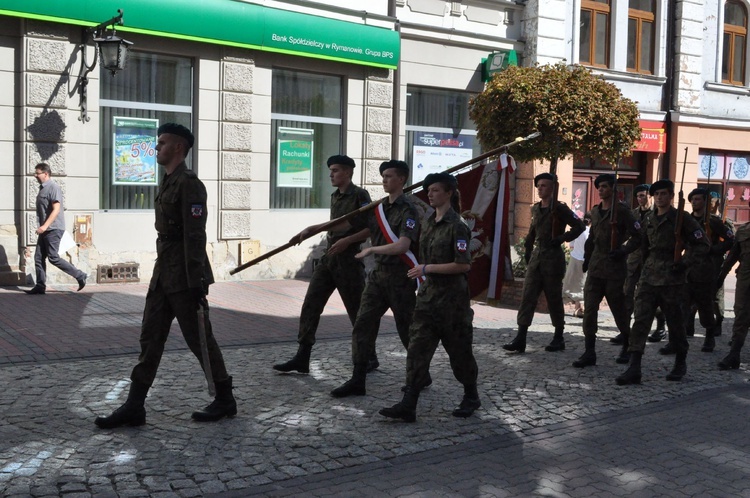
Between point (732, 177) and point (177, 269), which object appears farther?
point (732, 177)

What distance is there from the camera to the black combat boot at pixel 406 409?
21.2ft

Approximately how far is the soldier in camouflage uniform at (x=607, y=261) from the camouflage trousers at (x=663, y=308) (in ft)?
1.41

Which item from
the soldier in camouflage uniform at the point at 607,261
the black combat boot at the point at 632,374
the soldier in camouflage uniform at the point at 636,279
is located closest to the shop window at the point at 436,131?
the soldier in camouflage uniform at the point at 636,279

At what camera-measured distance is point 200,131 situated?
14.2 metres

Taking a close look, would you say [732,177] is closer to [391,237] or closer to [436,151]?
[436,151]

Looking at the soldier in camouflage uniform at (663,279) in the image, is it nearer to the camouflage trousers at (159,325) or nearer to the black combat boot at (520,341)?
the black combat boot at (520,341)

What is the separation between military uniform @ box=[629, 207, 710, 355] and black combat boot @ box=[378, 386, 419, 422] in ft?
9.17

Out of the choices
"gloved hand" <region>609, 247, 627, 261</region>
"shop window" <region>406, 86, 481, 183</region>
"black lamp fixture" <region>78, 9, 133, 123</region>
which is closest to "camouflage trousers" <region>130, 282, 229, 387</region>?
"gloved hand" <region>609, 247, 627, 261</region>

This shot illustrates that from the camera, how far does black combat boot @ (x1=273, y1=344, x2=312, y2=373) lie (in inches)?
311

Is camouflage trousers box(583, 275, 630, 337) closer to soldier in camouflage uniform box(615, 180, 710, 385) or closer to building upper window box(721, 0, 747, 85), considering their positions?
soldier in camouflage uniform box(615, 180, 710, 385)

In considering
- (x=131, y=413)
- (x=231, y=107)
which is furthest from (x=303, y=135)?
(x=131, y=413)

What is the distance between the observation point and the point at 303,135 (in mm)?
15758

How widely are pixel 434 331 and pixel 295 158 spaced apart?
946 cm

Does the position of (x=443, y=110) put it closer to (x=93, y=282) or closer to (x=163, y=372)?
(x=93, y=282)
